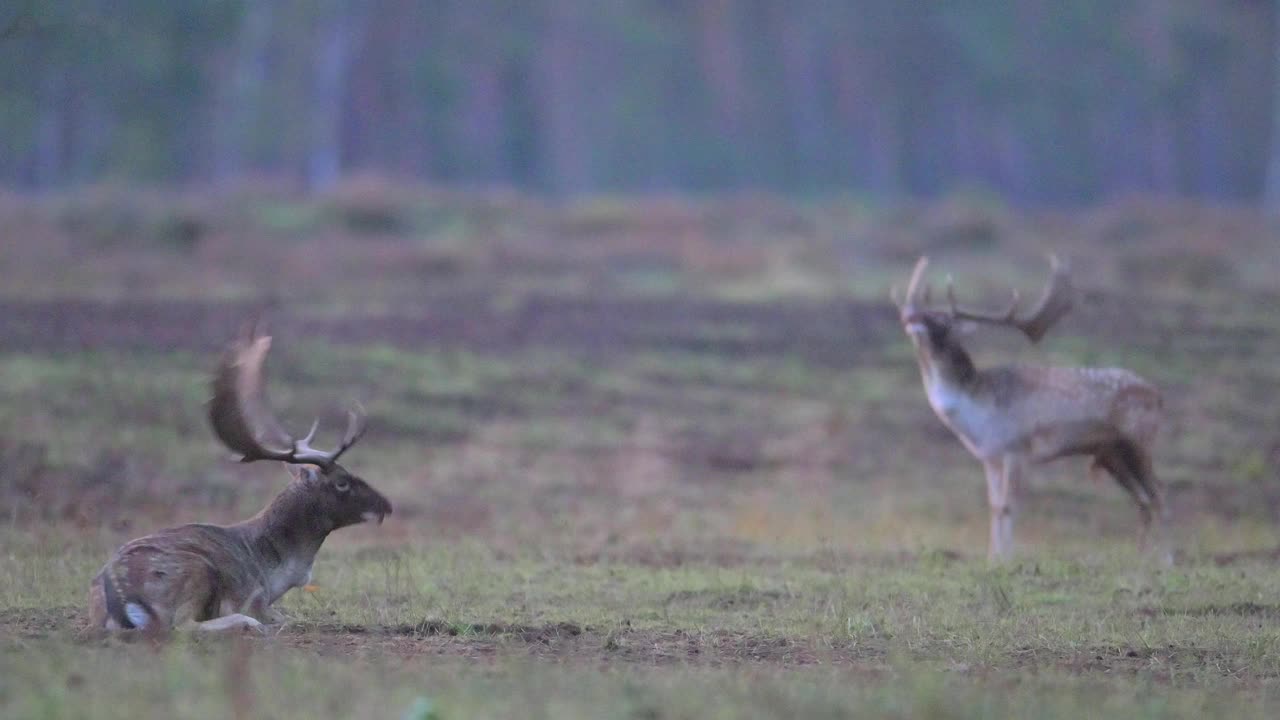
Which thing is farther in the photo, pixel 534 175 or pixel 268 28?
pixel 534 175

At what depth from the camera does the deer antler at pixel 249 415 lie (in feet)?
34.9

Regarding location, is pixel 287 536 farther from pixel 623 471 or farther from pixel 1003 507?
pixel 623 471

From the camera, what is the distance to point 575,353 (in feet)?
80.5

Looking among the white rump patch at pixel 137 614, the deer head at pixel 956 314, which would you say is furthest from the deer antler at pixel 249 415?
the deer head at pixel 956 314

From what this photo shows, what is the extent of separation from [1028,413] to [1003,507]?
797mm

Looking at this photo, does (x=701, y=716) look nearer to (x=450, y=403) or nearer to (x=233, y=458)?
(x=233, y=458)

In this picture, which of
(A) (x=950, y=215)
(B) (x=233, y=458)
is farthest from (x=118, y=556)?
(A) (x=950, y=215)

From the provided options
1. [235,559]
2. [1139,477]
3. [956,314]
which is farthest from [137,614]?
[1139,477]

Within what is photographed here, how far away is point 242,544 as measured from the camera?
1076 cm

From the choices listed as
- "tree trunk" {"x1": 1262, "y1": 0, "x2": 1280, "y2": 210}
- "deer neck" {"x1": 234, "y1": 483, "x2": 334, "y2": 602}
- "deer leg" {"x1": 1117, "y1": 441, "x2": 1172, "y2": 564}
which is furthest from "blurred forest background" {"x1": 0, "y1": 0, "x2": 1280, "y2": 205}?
"deer neck" {"x1": 234, "y1": 483, "x2": 334, "y2": 602}

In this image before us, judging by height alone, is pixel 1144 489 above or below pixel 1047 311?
below

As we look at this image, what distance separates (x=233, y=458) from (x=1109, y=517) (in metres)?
9.71

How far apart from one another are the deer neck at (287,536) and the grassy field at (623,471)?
0.32 m

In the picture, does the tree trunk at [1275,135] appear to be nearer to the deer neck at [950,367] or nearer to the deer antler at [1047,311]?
the deer antler at [1047,311]
